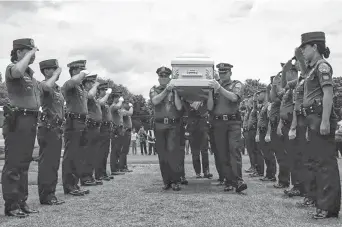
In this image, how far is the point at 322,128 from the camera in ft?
19.2

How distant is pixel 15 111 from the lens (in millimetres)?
6344

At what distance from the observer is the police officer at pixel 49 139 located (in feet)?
24.2

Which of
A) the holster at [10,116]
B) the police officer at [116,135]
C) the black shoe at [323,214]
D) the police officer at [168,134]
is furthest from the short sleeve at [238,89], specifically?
the police officer at [116,135]

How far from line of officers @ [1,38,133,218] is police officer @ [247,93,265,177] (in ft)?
15.4

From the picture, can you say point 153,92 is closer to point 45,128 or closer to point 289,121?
point 45,128

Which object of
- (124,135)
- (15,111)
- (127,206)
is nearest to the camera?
(15,111)

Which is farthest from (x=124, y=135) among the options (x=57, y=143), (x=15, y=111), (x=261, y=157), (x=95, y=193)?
(x=15, y=111)

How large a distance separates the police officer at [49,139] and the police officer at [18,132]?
786 mm

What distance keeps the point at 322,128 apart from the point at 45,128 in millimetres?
4424

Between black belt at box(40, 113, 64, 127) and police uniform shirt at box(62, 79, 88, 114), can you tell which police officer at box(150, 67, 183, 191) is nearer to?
police uniform shirt at box(62, 79, 88, 114)

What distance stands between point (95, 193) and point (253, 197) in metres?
3.16

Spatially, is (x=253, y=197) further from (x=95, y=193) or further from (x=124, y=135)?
(x=124, y=135)

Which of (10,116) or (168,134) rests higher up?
(10,116)

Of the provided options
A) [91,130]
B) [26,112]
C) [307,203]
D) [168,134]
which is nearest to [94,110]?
[91,130]
